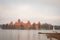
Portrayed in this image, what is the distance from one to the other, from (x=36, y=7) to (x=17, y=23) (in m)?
0.36

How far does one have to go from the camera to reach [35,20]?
1.64 m

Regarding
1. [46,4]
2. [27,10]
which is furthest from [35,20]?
[46,4]

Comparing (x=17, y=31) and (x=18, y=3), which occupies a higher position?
(x=18, y=3)

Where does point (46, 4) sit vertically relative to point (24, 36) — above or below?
above

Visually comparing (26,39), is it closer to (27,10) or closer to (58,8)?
(27,10)

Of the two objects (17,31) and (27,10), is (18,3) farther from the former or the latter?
(17,31)

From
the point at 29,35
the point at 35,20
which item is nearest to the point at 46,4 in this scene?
the point at 35,20

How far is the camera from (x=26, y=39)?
1.60m

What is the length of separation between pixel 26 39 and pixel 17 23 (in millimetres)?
260

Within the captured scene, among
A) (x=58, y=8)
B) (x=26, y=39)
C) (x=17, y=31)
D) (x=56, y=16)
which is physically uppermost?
(x=58, y=8)

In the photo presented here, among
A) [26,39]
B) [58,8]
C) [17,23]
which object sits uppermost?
[58,8]

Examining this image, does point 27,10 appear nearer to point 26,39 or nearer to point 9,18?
point 9,18

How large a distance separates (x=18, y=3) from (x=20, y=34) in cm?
45

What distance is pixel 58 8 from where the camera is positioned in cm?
169
